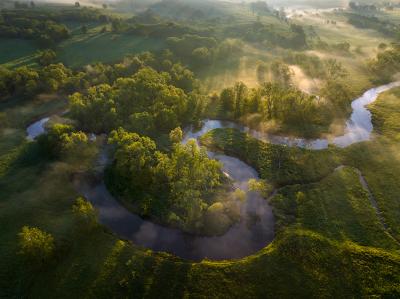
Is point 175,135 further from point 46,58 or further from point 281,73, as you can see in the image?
point 46,58

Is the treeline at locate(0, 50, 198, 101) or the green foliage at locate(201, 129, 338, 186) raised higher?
the treeline at locate(0, 50, 198, 101)

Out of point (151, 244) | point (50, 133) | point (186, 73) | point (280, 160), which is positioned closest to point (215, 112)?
point (186, 73)

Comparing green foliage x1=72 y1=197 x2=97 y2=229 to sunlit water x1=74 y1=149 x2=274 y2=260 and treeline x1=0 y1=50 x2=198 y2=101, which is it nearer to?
sunlit water x1=74 y1=149 x2=274 y2=260

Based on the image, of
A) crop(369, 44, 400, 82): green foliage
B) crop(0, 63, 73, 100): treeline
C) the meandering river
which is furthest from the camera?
crop(369, 44, 400, 82): green foliage

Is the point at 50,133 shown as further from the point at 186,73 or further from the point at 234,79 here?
the point at 234,79

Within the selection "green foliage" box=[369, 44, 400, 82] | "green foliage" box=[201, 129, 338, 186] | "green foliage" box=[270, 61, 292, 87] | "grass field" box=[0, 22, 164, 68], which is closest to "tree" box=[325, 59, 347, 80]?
"green foliage" box=[270, 61, 292, 87]

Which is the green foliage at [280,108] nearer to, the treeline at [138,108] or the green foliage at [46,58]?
the treeline at [138,108]

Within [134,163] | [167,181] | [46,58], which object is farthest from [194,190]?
[46,58]
